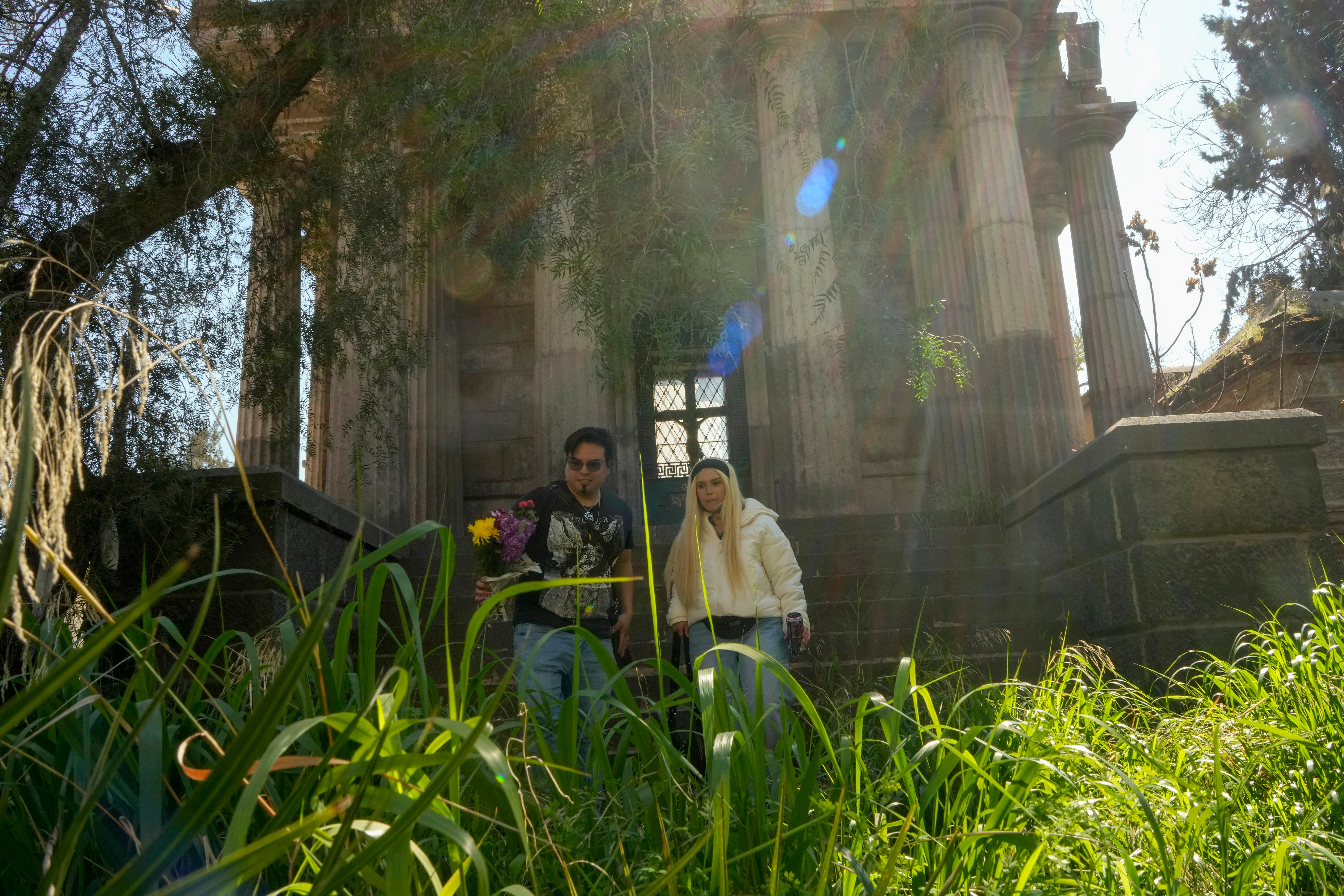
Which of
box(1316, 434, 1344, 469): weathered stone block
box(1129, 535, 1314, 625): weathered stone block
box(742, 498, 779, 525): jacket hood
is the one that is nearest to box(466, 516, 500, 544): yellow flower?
box(742, 498, 779, 525): jacket hood

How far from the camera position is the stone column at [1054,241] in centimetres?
1608

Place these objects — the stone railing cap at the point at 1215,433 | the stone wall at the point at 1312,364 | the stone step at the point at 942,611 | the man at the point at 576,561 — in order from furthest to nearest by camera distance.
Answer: the stone wall at the point at 1312,364, the stone step at the point at 942,611, the stone railing cap at the point at 1215,433, the man at the point at 576,561

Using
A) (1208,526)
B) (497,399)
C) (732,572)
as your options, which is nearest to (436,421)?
(497,399)

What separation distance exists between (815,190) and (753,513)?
6.45 metres

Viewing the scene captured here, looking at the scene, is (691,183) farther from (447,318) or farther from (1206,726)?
(447,318)

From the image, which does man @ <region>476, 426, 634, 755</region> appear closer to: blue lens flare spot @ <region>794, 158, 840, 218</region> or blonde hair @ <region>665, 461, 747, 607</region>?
blonde hair @ <region>665, 461, 747, 607</region>

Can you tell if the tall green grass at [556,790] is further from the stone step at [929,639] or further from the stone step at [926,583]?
the stone step at [926,583]

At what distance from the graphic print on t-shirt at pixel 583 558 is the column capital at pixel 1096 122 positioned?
13.2 m

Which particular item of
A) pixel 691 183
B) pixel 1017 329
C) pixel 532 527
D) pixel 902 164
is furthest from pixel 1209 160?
pixel 532 527

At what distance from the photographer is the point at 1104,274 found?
1455 cm

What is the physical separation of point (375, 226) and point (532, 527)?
3.71 metres

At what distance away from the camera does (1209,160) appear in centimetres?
1573

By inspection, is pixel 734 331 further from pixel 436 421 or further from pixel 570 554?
pixel 436 421

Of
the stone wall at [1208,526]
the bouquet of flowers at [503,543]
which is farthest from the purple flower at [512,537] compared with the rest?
the stone wall at [1208,526]
